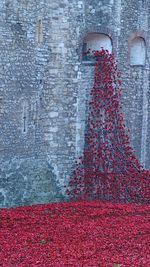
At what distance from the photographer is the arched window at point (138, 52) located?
14.4m

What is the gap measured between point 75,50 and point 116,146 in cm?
246

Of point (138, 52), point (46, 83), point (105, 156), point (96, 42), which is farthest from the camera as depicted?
point (138, 52)

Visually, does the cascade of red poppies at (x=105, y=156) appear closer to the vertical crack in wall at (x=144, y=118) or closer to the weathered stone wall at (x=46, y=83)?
the weathered stone wall at (x=46, y=83)

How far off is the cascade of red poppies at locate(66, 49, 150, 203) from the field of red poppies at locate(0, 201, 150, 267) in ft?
1.72

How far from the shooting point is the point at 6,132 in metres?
11.5

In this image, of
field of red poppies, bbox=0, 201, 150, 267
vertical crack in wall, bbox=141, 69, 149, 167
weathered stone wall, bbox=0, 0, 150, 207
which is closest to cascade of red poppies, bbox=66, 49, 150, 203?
weathered stone wall, bbox=0, 0, 150, 207

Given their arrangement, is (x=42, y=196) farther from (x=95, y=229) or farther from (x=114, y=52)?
(x=114, y=52)

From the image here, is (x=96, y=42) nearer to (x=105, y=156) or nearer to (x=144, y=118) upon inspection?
(x=144, y=118)

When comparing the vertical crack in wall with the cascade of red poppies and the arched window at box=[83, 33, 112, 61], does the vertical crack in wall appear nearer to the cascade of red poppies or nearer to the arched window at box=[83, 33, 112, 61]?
the cascade of red poppies

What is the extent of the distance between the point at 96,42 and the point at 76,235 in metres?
5.65

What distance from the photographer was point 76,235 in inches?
374

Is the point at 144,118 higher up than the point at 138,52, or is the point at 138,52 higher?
the point at 138,52

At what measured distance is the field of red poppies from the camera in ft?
26.3

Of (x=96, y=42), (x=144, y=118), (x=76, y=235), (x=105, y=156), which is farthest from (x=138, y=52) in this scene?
(x=76, y=235)
